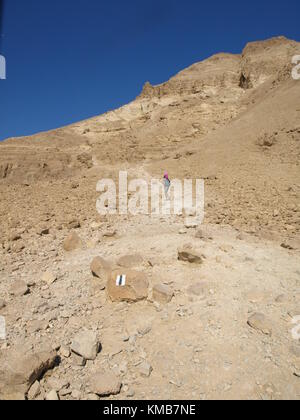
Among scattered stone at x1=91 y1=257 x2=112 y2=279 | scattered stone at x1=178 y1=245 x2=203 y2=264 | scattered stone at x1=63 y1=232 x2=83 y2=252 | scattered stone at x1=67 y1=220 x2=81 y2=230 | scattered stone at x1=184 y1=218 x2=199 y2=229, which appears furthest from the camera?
scattered stone at x1=67 y1=220 x2=81 y2=230

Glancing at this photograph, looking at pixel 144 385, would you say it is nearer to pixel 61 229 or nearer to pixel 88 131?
pixel 61 229

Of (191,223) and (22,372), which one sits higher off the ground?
(191,223)

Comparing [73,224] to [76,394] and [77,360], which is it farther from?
[76,394]

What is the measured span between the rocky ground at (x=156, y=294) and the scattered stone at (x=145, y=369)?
0.05ft

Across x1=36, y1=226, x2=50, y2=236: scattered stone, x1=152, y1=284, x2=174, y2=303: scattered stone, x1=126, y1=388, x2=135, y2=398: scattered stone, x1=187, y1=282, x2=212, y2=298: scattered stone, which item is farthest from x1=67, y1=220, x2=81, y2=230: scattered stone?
x1=126, y1=388, x2=135, y2=398: scattered stone

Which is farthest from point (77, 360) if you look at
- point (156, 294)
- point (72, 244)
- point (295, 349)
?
point (72, 244)

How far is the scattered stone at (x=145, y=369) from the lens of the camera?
279 cm

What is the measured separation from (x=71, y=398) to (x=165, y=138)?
21.2 meters

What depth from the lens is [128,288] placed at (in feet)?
13.3

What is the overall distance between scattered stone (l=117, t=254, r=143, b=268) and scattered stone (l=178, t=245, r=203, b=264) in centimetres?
77

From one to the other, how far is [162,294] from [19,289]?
7.82 ft

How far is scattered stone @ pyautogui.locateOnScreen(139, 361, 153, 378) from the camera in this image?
2.79 metres

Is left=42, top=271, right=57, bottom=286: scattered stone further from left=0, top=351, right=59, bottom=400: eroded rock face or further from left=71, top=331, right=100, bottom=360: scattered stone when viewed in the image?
left=0, top=351, right=59, bottom=400: eroded rock face

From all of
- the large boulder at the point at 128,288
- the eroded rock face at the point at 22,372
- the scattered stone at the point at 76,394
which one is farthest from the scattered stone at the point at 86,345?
the large boulder at the point at 128,288
